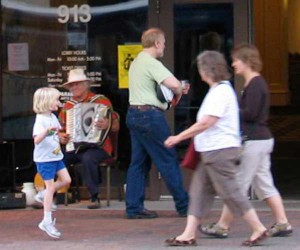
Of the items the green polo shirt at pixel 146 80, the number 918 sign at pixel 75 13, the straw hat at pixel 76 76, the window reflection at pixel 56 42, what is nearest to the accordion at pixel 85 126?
the straw hat at pixel 76 76

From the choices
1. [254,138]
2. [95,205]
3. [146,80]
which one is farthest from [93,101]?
[254,138]

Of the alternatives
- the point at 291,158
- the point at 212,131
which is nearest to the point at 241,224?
the point at 212,131

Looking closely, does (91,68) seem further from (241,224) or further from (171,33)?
(241,224)

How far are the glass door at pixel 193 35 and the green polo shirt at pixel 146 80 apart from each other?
1384 millimetres

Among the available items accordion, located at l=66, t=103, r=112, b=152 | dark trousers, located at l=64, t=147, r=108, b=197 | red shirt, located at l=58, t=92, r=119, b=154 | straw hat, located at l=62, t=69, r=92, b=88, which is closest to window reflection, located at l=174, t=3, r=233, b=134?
red shirt, located at l=58, t=92, r=119, b=154

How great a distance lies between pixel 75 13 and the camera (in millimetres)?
10500

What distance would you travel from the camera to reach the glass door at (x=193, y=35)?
33.6 ft

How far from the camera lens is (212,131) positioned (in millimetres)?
7438

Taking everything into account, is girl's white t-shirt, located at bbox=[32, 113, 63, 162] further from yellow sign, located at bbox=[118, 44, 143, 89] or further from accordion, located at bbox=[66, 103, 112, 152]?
yellow sign, located at bbox=[118, 44, 143, 89]

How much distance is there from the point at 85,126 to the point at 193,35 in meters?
1.61

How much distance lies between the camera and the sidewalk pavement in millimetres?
7906

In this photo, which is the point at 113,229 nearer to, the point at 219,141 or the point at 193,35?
the point at 219,141

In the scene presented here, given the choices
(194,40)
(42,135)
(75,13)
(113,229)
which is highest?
(75,13)

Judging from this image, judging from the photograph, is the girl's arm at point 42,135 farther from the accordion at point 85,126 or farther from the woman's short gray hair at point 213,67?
the accordion at point 85,126
